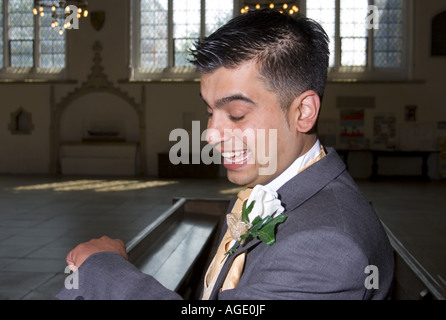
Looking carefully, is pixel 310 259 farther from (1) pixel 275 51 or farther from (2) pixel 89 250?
(2) pixel 89 250

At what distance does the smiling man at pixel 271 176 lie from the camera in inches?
36.4

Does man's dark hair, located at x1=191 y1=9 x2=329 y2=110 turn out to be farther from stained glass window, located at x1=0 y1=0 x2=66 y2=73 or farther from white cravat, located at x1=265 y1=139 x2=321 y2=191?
stained glass window, located at x1=0 y1=0 x2=66 y2=73

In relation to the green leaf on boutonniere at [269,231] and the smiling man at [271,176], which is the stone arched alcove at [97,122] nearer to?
the smiling man at [271,176]

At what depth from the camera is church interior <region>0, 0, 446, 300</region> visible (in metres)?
12.9

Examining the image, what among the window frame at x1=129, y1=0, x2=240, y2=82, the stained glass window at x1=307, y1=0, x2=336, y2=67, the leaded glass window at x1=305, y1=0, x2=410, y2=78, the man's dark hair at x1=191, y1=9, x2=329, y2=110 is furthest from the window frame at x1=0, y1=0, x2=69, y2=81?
the man's dark hair at x1=191, y1=9, x2=329, y2=110

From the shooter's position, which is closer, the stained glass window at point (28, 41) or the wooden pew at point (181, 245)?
the wooden pew at point (181, 245)

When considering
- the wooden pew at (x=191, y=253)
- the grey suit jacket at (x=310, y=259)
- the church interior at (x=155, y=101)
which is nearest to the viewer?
the grey suit jacket at (x=310, y=259)

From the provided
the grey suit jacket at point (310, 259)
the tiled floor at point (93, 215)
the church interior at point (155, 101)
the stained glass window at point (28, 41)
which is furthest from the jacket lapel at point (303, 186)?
the stained glass window at point (28, 41)

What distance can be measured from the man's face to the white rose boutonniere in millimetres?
52

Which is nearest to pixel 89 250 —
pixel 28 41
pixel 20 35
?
pixel 28 41

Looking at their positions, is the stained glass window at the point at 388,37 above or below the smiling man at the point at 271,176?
above

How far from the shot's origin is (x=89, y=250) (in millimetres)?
1145

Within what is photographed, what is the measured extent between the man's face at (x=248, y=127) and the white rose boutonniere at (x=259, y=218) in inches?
2.0

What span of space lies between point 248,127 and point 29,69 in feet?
48.9
